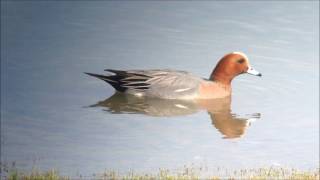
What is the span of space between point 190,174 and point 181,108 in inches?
148

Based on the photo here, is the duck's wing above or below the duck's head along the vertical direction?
below

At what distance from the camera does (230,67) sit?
13883 millimetres

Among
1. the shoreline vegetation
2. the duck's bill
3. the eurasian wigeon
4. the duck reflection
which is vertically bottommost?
the shoreline vegetation

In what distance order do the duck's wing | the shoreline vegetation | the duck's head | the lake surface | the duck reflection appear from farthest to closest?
the duck's head → the duck's wing → the duck reflection → the lake surface → the shoreline vegetation

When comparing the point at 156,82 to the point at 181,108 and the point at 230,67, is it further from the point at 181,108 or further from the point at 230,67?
the point at 230,67

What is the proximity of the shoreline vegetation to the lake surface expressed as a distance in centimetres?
24

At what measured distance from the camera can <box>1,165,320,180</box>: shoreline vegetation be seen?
29.0 ft

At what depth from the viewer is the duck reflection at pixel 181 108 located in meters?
12.1

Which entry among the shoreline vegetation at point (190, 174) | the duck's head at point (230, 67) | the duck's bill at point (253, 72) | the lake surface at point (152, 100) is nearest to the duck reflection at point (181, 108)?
the lake surface at point (152, 100)

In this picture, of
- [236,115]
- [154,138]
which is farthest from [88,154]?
[236,115]

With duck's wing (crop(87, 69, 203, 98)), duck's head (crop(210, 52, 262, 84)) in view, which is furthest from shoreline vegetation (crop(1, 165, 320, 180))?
duck's head (crop(210, 52, 262, 84))

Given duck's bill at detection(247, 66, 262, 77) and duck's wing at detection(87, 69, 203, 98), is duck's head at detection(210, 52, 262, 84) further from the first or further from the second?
duck's wing at detection(87, 69, 203, 98)

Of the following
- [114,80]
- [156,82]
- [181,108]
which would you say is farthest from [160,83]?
[114,80]

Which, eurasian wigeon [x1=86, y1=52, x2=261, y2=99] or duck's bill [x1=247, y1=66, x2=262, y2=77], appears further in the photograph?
duck's bill [x1=247, y1=66, x2=262, y2=77]
